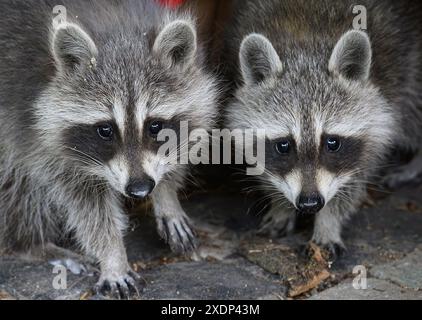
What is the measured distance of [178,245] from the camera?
462 centimetres

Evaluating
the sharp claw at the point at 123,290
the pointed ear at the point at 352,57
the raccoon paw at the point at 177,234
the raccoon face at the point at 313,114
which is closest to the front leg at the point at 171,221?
the raccoon paw at the point at 177,234

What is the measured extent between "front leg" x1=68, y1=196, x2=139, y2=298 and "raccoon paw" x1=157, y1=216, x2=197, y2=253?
1.05 feet

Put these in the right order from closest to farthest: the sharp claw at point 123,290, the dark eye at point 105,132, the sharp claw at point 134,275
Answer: the dark eye at point 105,132 → the sharp claw at point 123,290 → the sharp claw at point 134,275

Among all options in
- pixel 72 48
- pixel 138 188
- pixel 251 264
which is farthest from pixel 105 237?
pixel 72 48

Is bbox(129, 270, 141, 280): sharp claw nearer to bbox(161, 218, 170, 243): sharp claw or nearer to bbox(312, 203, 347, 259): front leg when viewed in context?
bbox(161, 218, 170, 243): sharp claw

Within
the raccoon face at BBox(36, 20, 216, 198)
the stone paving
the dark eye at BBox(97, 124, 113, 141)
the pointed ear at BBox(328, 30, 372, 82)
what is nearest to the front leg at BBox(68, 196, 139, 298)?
the stone paving

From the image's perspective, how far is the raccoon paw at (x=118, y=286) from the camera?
4223 millimetres

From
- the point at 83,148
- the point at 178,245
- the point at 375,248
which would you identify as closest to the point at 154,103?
the point at 83,148

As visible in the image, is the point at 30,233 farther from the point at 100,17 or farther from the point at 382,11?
the point at 382,11

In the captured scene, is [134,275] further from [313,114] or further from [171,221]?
[313,114]

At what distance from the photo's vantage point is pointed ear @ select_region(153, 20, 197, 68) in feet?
13.3

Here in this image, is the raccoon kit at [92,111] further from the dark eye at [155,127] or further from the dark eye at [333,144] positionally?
the dark eye at [333,144]

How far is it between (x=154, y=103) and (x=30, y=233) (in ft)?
4.02

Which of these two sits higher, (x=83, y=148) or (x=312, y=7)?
(x=312, y=7)
